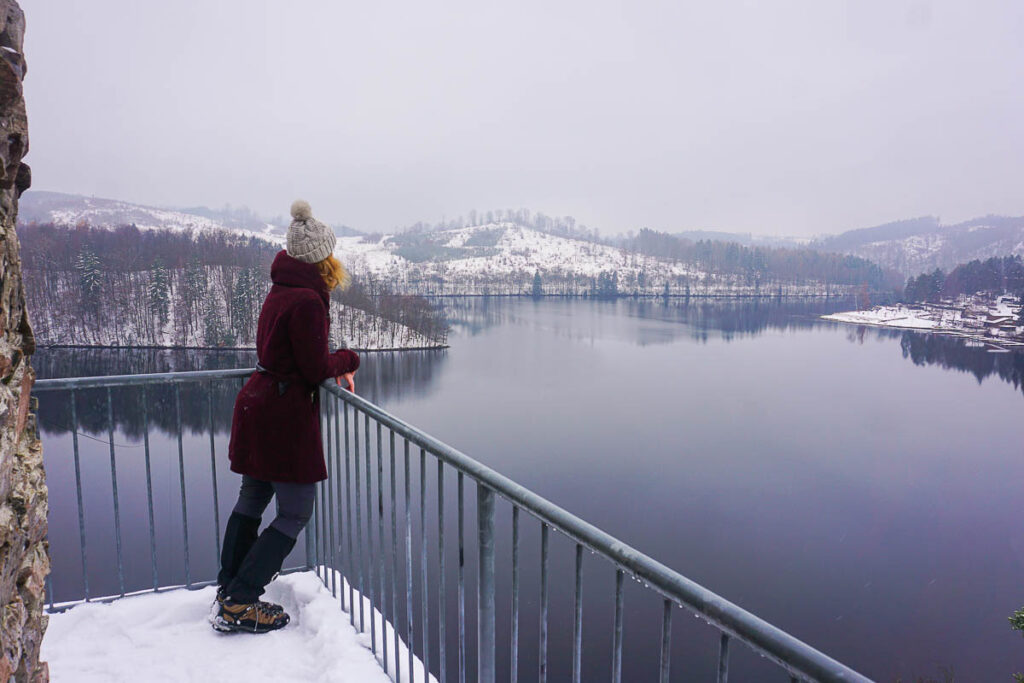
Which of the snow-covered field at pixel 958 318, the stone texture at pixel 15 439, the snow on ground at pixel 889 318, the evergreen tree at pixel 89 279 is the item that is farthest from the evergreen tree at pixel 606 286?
the stone texture at pixel 15 439

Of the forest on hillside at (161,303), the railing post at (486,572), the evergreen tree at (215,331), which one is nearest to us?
the railing post at (486,572)

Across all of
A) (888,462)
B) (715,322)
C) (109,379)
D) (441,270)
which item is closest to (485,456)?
(888,462)

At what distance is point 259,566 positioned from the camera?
2.47m

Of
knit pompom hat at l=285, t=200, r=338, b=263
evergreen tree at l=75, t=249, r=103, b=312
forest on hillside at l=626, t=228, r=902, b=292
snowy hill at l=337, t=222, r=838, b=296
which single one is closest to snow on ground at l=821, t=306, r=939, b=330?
snowy hill at l=337, t=222, r=838, b=296

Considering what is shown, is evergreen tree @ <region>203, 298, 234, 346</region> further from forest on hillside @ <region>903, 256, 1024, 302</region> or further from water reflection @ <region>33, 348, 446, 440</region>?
forest on hillside @ <region>903, 256, 1024, 302</region>

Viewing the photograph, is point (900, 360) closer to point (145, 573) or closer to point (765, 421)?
point (765, 421)

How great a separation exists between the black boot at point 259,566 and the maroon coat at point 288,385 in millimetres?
274

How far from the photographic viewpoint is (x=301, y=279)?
2.39m

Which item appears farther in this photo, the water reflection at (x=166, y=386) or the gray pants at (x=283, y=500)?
the water reflection at (x=166, y=386)

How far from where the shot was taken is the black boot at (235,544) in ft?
8.57

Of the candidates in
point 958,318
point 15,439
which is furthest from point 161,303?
point 958,318

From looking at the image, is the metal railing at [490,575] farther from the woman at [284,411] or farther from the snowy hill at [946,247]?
the snowy hill at [946,247]

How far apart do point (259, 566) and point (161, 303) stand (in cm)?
6242

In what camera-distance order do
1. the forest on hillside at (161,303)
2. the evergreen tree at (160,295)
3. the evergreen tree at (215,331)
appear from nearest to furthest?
the evergreen tree at (215,331) → the forest on hillside at (161,303) → the evergreen tree at (160,295)
